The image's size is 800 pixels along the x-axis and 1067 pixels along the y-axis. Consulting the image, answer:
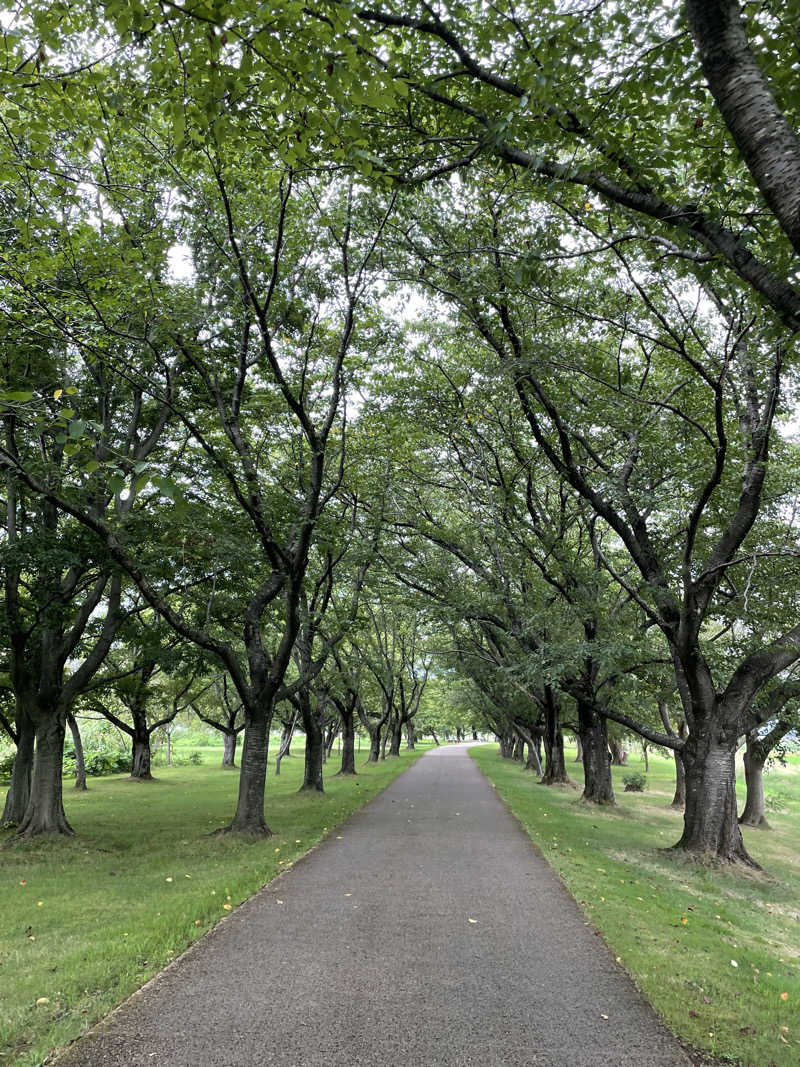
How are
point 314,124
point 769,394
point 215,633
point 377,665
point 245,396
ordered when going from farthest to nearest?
point 377,665 < point 215,633 < point 245,396 < point 769,394 < point 314,124

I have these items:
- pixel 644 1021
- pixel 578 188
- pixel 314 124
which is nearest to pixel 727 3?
pixel 314 124

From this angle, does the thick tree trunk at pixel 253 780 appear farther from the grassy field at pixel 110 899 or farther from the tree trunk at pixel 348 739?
the tree trunk at pixel 348 739

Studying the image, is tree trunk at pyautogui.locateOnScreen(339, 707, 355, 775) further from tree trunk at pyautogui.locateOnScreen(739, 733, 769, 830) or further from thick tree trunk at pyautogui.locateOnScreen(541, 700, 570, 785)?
tree trunk at pyautogui.locateOnScreen(739, 733, 769, 830)

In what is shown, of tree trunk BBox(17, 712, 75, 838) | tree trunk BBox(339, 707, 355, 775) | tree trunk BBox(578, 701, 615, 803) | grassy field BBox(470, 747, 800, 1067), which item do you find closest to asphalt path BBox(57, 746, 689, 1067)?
grassy field BBox(470, 747, 800, 1067)

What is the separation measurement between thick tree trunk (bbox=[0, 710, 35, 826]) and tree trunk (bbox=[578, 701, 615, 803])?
14651 mm

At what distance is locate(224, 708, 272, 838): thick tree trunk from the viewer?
A: 1141cm

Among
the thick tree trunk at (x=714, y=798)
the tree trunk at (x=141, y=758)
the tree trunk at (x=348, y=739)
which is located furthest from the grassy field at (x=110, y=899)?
the tree trunk at (x=141, y=758)

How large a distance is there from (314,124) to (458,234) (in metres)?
4.78

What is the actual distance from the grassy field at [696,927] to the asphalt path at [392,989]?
0.92ft

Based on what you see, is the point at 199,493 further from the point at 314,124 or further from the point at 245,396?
the point at 314,124

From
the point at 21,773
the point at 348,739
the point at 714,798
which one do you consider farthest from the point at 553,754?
the point at 21,773

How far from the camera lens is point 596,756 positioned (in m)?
18.3

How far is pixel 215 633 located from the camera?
16.5m

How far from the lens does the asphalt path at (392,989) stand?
12.1 ft
